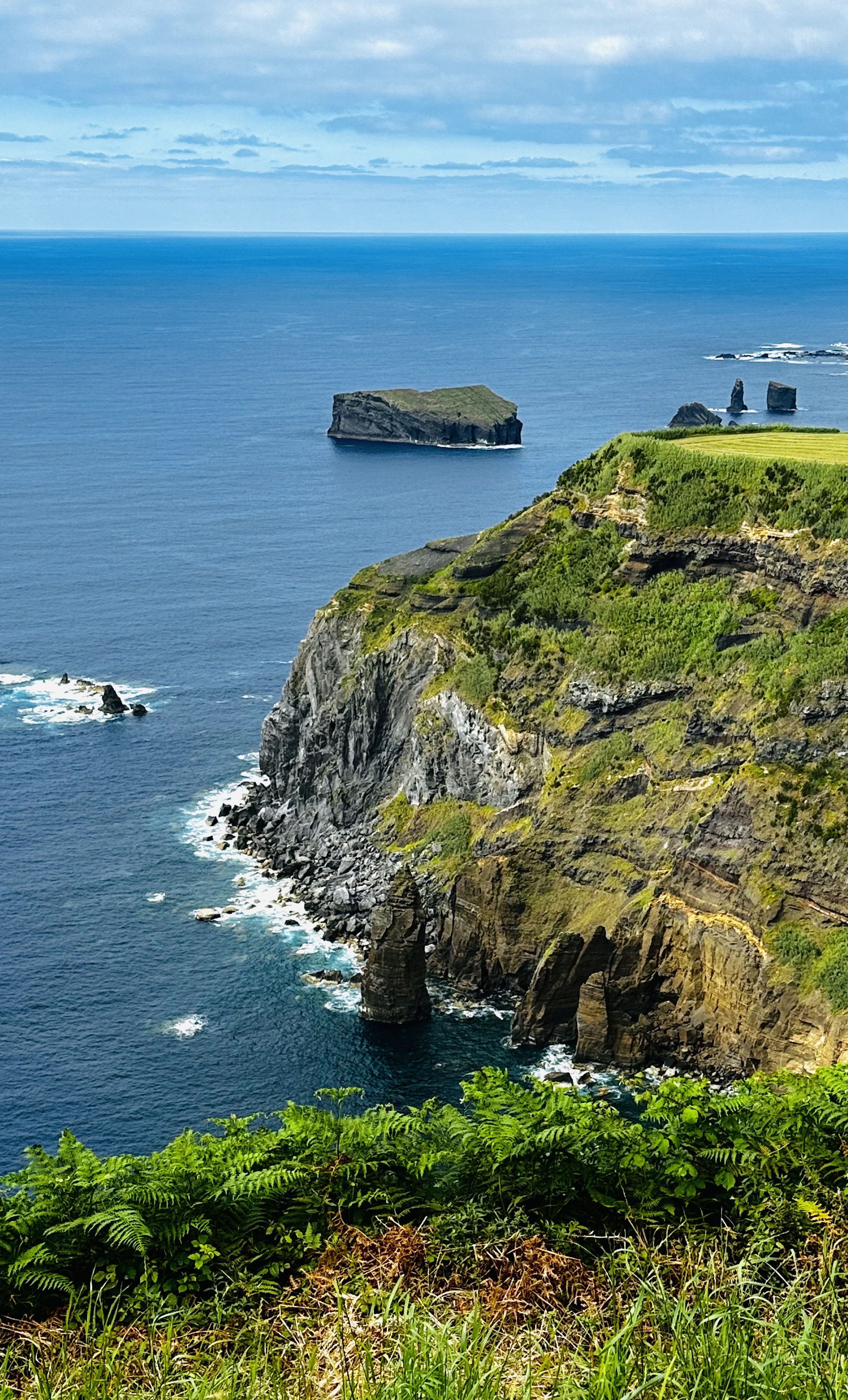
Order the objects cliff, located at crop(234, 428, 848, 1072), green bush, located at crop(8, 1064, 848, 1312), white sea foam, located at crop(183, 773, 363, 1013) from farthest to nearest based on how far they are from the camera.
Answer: white sea foam, located at crop(183, 773, 363, 1013), cliff, located at crop(234, 428, 848, 1072), green bush, located at crop(8, 1064, 848, 1312)

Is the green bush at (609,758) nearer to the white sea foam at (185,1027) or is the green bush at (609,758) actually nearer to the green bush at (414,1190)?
the white sea foam at (185,1027)

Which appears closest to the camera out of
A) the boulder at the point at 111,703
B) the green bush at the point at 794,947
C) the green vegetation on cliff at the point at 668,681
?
the green bush at the point at 794,947

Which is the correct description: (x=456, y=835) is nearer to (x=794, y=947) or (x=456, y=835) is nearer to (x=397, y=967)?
(x=397, y=967)

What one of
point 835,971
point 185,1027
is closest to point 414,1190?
point 835,971

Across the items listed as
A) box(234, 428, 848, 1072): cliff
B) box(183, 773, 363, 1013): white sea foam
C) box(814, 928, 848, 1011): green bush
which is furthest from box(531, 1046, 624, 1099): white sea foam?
box(183, 773, 363, 1013): white sea foam

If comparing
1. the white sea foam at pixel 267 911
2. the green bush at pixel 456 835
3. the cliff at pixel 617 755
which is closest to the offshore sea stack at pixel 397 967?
the white sea foam at pixel 267 911

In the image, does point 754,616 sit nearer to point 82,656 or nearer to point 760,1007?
point 760,1007

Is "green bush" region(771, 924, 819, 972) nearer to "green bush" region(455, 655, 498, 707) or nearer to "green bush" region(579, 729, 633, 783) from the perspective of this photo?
"green bush" region(579, 729, 633, 783)
